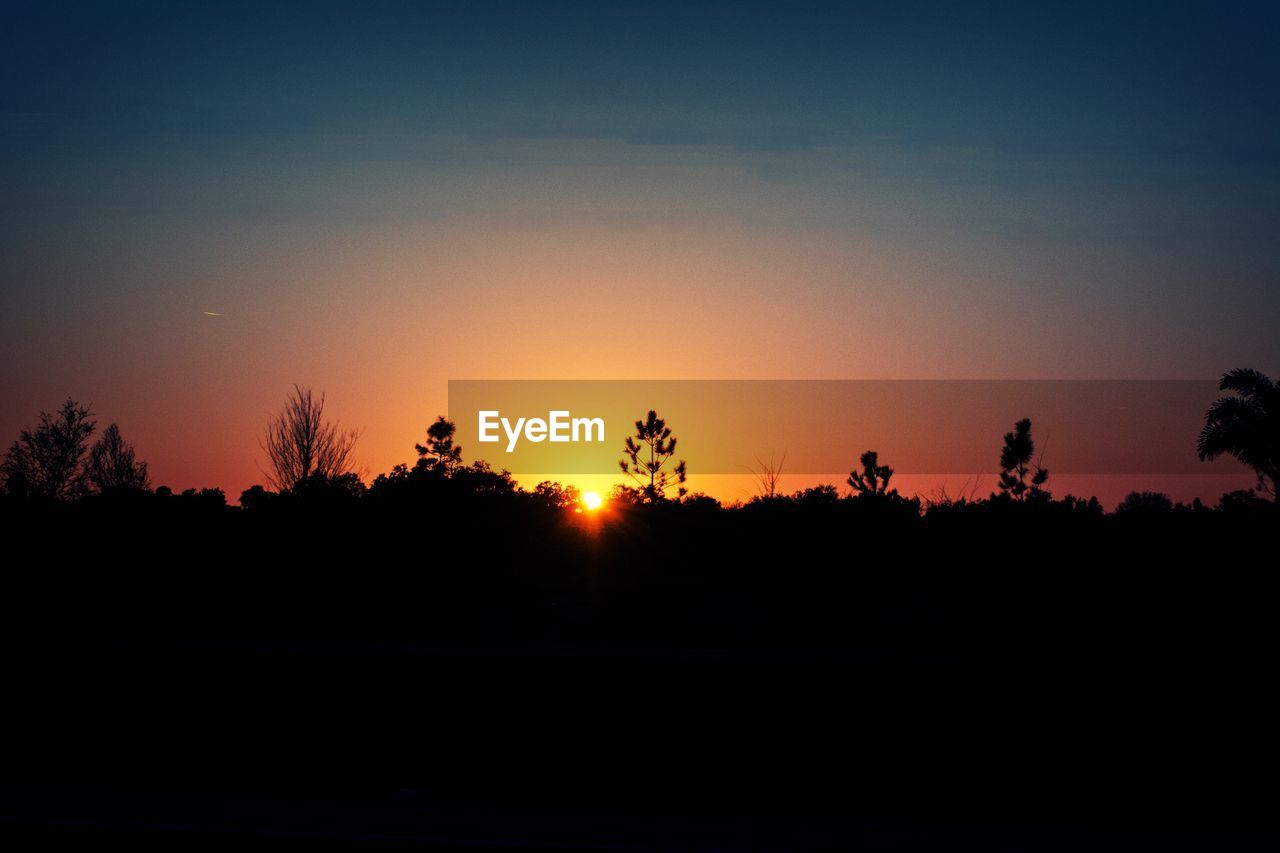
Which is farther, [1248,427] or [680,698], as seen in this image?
[1248,427]

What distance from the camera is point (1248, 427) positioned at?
1198 inches

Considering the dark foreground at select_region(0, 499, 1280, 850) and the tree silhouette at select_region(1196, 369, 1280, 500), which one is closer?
the dark foreground at select_region(0, 499, 1280, 850)

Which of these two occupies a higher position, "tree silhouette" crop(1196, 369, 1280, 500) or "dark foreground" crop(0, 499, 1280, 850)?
"tree silhouette" crop(1196, 369, 1280, 500)

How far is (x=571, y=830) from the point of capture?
8.34m

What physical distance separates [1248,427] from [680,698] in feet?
84.2

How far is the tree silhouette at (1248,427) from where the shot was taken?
30234mm

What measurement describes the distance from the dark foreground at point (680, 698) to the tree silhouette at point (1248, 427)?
9.86 metres

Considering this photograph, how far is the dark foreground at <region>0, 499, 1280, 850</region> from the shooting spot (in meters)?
8.91

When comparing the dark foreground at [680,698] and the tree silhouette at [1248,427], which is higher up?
the tree silhouette at [1248,427]

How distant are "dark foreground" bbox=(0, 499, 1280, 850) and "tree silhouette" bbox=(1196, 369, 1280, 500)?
986cm

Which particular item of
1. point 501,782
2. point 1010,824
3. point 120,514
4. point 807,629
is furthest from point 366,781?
point 120,514

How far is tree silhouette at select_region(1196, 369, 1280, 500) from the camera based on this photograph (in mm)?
30234

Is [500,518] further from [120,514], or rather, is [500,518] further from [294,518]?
[120,514]

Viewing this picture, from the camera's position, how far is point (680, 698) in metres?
12.6
